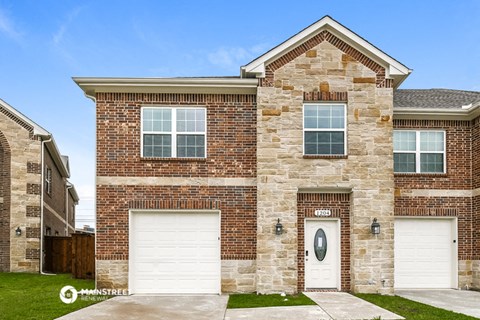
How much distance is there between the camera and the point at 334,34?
551 inches

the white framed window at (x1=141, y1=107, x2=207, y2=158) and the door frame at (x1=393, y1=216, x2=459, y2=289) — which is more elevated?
the white framed window at (x1=141, y1=107, x2=207, y2=158)

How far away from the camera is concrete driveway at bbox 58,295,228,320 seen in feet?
33.5

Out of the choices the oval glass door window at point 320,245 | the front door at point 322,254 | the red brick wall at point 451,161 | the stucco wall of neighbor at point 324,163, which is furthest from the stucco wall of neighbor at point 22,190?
the red brick wall at point 451,161

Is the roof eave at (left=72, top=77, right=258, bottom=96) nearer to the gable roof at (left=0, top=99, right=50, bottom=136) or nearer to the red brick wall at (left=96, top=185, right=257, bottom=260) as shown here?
the red brick wall at (left=96, top=185, right=257, bottom=260)

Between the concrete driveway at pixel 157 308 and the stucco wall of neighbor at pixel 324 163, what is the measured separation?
200 centimetres

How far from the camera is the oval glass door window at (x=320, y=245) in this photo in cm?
1395

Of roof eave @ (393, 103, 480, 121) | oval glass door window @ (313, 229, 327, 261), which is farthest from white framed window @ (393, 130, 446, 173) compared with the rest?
oval glass door window @ (313, 229, 327, 261)

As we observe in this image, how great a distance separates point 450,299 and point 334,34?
A: 25.9ft

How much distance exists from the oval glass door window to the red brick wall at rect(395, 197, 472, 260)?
2.97 metres

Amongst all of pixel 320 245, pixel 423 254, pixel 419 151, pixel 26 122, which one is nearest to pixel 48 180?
pixel 26 122

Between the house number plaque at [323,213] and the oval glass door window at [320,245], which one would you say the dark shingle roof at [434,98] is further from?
the oval glass door window at [320,245]

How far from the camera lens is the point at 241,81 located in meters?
13.8

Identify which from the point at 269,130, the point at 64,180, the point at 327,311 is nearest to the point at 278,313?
the point at 327,311

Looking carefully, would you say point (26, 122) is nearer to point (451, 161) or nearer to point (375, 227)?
point (375, 227)
